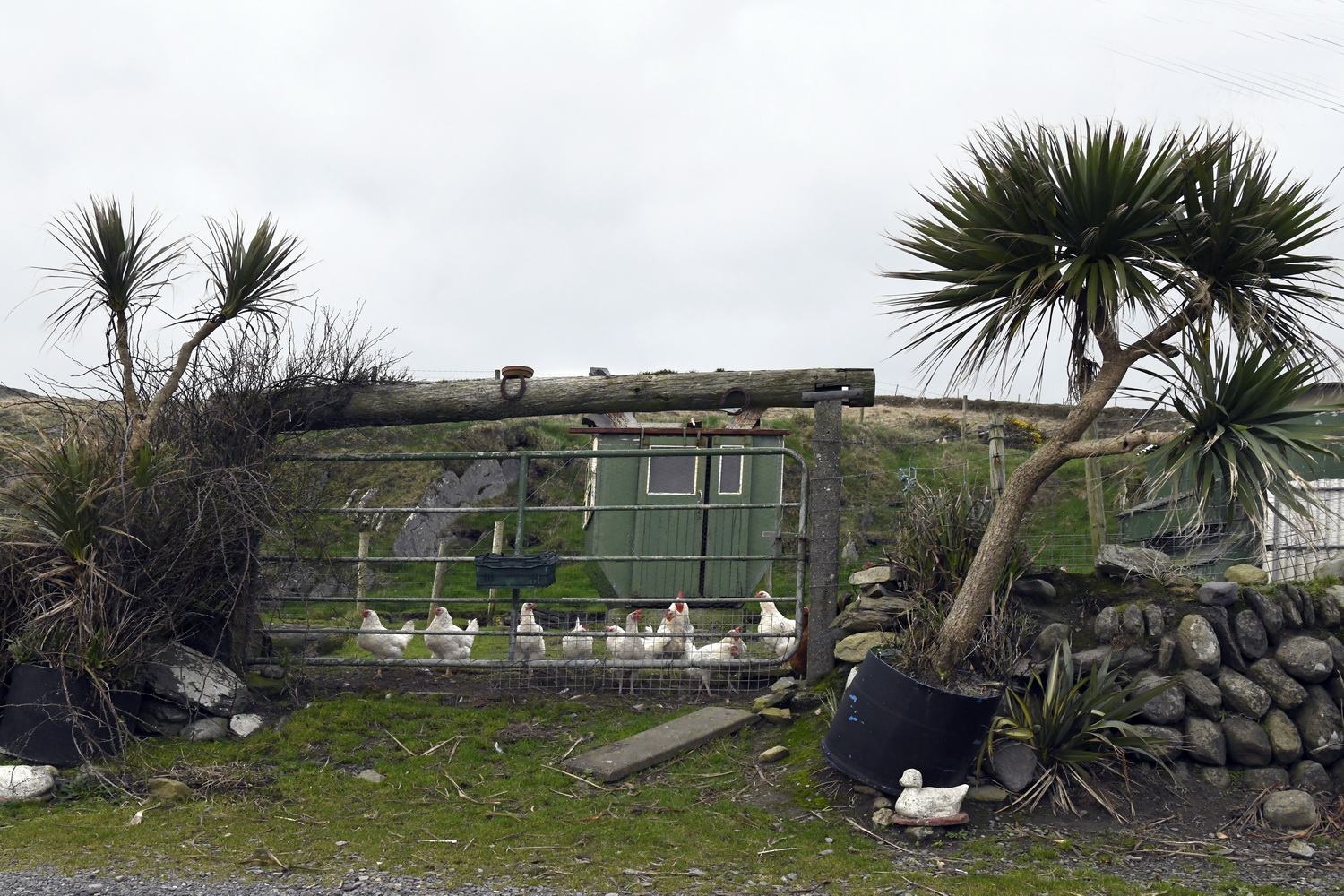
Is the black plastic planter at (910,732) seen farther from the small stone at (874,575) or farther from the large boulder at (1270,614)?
the large boulder at (1270,614)

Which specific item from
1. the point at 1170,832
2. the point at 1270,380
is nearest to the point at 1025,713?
the point at 1170,832

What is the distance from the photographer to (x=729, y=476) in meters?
11.2

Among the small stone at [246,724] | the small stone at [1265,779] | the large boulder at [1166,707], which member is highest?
the large boulder at [1166,707]

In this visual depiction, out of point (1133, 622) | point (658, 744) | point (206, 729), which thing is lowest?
point (206, 729)

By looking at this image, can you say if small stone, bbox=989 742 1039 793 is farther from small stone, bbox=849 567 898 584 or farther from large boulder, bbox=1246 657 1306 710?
small stone, bbox=849 567 898 584

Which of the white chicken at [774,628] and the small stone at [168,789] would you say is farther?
the white chicken at [774,628]

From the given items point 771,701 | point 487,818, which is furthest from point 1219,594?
point 487,818

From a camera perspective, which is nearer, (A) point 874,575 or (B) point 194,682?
(B) point 194,682

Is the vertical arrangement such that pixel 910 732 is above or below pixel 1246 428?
below

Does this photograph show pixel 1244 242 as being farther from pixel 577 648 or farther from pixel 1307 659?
pixel 577 648

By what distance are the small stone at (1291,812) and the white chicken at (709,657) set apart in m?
3.26

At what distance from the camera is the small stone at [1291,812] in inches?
171

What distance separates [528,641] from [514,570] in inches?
27.8

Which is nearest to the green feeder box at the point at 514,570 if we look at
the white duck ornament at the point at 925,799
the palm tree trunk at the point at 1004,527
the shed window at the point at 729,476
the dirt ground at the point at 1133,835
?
the dirt ground at the point at 1133,835
